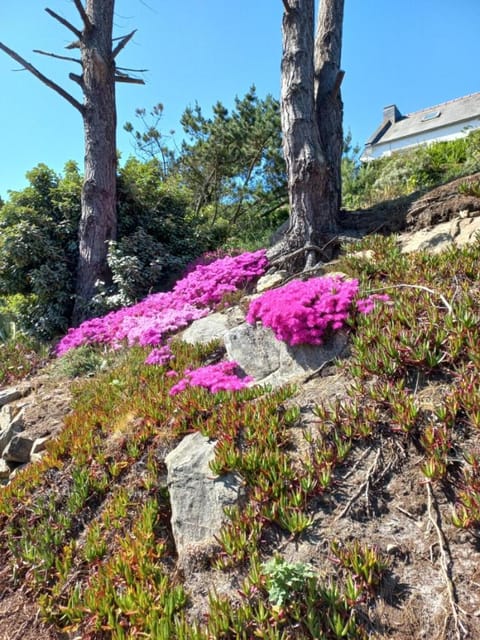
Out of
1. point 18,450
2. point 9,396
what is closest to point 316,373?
point 18,450

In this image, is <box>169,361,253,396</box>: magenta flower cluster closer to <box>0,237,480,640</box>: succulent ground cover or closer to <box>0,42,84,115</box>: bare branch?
<box>0,237,480,640</box>: succulent ground cover

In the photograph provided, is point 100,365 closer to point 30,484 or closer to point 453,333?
point 30,484

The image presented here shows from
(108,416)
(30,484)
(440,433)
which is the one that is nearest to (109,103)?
(108,416)

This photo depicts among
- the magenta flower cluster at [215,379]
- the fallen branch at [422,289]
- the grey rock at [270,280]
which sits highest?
the grey rock at [270,280]

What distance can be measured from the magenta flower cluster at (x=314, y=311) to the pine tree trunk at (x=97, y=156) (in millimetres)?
5364

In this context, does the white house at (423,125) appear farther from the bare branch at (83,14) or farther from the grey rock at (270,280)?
the grey rock at (270,280)

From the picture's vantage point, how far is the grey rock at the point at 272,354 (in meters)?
3.71

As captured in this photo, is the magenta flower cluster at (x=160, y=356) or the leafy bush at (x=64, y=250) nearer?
the magenta flower cluster at (x=160, y=356)

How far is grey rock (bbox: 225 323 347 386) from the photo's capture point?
3709 millimetres

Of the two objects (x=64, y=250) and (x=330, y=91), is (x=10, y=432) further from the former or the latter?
(x=330, y=91)

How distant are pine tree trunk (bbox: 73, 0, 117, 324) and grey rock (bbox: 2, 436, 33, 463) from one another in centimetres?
428

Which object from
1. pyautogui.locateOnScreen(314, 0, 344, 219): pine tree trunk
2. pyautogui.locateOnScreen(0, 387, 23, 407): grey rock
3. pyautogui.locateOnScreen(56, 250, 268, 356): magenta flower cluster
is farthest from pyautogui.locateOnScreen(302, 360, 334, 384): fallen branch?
pyautogui.locateOnScreen(0, 387, 23, 407): grey rock

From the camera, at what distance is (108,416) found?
12.9 ft

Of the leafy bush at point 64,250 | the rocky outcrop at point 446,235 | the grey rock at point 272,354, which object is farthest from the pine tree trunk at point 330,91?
the leafy bush at point 64,250
